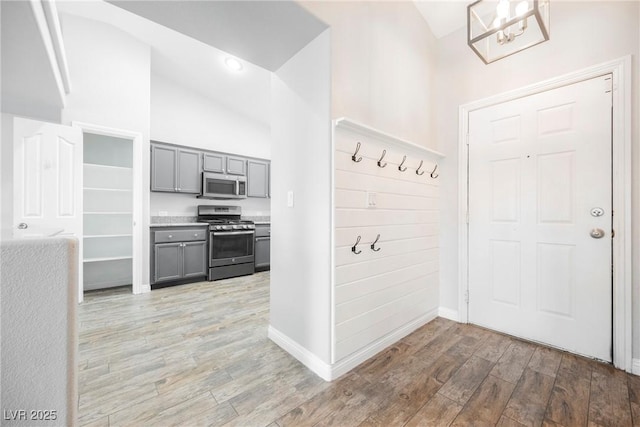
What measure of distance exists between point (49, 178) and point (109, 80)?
150 cm

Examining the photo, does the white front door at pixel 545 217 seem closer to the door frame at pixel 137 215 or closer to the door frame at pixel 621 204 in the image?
the door frame at pixel 621 204

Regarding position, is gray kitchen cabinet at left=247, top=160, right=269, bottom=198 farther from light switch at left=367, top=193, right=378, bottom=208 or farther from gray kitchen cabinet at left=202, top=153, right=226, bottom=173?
light switch at left=367, top=193, right=378, bottom=208

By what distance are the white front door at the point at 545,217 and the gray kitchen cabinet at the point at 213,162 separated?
3839 millimetres

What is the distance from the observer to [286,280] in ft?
6.91

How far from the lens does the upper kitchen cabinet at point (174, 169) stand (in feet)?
13.1

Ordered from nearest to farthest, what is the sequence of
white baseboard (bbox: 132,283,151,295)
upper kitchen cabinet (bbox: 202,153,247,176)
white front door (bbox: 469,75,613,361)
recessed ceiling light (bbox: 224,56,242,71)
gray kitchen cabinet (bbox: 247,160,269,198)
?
1. white front door (bbox: 469,75,613,361)
2. white baseboard (bbox: 132,283,151,295)
3. recessed ceiling light (bbox: 224,56,242,71)
4. upper kitchen cabinet (bbox: 202,153,247,176)
5. gray kitchen cabinet (bbox: 247,160,269,198)

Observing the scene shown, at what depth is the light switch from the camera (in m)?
1.98

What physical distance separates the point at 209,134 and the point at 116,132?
1696 mm

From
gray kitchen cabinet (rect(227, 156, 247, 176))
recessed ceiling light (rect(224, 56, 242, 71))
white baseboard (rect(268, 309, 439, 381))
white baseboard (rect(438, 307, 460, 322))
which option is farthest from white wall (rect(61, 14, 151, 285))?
white baseboard (rect(438, 307, 460, 322))

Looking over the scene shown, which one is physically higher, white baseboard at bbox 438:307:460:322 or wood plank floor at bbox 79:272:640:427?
white baseboard at bbox 438:307:460:322

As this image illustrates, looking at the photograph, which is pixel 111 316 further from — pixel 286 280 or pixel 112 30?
pixel 112 30

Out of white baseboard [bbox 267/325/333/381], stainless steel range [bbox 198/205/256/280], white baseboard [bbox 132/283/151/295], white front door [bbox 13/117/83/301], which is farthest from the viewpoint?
stainless steel range [bbox 198/205/256/280]

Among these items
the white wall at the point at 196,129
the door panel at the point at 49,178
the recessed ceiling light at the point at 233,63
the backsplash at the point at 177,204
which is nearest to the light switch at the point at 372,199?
the door panel at the point at 49,178

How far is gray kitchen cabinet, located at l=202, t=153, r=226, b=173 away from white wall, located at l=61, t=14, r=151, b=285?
0.93 m
